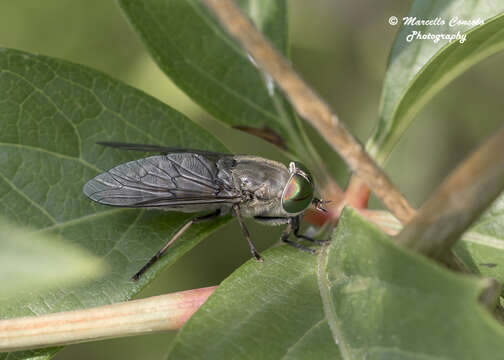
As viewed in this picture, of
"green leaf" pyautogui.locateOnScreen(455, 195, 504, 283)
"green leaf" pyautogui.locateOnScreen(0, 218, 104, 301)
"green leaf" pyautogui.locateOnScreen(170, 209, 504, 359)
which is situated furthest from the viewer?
"green leaf" pyautogui.locateOnScreen(455, 195, 504, 283)

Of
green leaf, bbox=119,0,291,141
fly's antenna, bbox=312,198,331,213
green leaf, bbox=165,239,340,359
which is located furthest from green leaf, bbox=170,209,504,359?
green leaf, bbox=119,0,291,141

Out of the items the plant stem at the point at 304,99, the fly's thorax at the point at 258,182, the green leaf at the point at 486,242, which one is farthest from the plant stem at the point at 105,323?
the fly's thorax at the point at 258,182

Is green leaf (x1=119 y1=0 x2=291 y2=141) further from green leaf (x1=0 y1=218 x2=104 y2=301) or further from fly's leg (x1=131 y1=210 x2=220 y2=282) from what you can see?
green leaf (x1=0 y1=218 x2=104 y2=301)

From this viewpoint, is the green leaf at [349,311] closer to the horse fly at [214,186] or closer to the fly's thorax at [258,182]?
the horse fly at [214,186]

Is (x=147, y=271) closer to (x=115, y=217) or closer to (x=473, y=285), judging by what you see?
(x=115, y=217)

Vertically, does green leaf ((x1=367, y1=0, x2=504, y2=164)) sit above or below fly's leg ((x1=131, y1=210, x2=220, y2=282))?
above

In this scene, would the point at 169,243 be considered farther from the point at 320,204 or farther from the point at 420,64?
the point at 420,64
